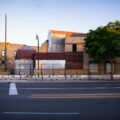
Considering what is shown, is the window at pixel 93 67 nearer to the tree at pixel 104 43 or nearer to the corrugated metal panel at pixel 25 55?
the tree at pixel 104 43

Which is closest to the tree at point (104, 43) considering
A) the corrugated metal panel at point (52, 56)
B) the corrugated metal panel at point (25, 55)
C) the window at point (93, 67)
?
the window at point (93, 67)

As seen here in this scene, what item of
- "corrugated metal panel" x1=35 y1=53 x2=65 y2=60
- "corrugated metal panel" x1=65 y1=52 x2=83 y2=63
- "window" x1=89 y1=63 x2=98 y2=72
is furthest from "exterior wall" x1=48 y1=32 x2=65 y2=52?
"window" x1=89 y1=63 x2=98 y2=72

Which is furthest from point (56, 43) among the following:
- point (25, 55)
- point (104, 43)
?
point (104, 43)

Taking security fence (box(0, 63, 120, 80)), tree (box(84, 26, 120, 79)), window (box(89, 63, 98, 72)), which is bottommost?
security fence (box(0, 63, 120, 80))

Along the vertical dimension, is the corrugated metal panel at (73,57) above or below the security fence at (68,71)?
above

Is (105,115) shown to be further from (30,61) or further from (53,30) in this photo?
(53,30)

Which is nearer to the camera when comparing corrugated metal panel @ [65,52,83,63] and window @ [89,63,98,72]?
window @ [89,63,98,72]

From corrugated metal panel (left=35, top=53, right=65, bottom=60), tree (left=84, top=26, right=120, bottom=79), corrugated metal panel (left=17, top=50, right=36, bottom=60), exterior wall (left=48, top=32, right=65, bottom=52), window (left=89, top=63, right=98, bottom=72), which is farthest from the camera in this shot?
exterior wall (left=48, top=32, right=65, bottom=52)

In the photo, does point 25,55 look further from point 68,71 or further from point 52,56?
point 68,71

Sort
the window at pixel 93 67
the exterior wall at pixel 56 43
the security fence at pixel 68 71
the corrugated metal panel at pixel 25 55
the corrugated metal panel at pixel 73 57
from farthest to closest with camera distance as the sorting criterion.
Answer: the exterior wall at pixel 56 43 → the corrugated metal panel at pixel 25 55 → the corrugated metal panel at pixel 73 57 → the window at pixel 93 67 → the security fence at pixel 68 71

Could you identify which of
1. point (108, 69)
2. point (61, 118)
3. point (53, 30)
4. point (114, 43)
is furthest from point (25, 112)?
point (53, 30)

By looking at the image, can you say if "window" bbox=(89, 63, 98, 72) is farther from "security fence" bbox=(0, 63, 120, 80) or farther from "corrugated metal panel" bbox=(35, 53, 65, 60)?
"corrugated metal panel" bbox=(35, 53, 65, 60)

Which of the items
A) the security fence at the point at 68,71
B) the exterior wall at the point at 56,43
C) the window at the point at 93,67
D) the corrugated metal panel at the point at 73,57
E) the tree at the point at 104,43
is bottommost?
the security fence at the point at 68,71

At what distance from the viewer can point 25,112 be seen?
6773 mm
